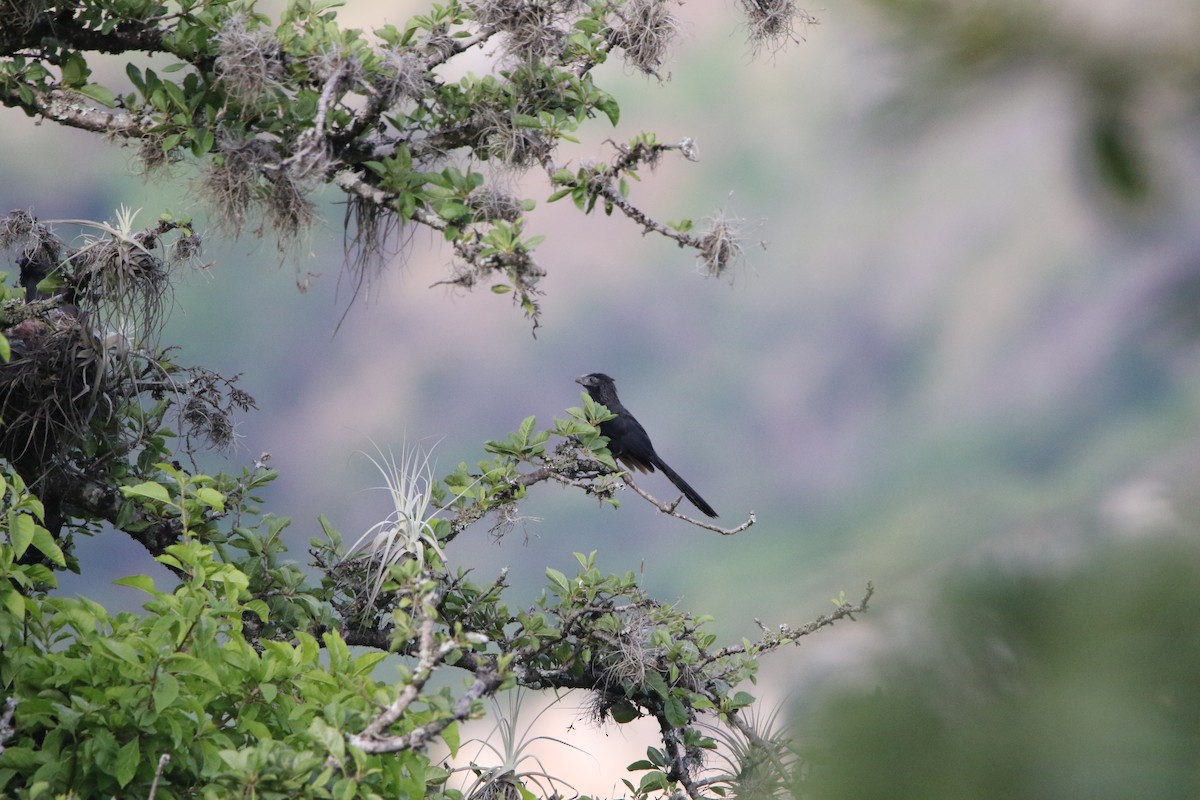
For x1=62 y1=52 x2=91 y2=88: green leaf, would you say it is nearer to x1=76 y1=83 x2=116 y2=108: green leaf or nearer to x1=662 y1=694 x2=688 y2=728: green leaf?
x1=76 y1=83 x2=116 y2=108: green leaf

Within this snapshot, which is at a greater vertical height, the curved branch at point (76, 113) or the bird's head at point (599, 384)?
the bird's head at point (599, 384)

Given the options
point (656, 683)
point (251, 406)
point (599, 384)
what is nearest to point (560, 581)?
point (656, 683)

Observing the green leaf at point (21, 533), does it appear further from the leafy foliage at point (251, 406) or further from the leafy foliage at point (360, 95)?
the leafy foliage at point (360, 95)

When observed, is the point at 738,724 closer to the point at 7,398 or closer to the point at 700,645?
the point at 700,645

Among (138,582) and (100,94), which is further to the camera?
(100,94)

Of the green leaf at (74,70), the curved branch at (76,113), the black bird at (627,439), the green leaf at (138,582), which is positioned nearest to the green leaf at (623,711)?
the black bird at (627,439)

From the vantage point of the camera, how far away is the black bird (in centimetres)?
429

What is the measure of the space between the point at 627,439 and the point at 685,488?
0.42 metres

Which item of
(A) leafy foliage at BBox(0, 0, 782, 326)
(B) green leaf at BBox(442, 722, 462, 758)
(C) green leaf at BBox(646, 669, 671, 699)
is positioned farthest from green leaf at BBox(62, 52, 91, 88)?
(C) green leaf at BBox(646, 669, 671, 699)

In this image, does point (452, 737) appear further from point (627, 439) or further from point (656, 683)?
point (627, 439)

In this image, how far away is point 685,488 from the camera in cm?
456

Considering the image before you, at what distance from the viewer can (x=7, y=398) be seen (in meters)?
2.79

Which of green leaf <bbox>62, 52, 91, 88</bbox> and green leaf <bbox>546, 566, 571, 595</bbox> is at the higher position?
green leaf <bbox>62, 52, 91, 88</bbox>

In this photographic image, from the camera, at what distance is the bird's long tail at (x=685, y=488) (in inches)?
174
